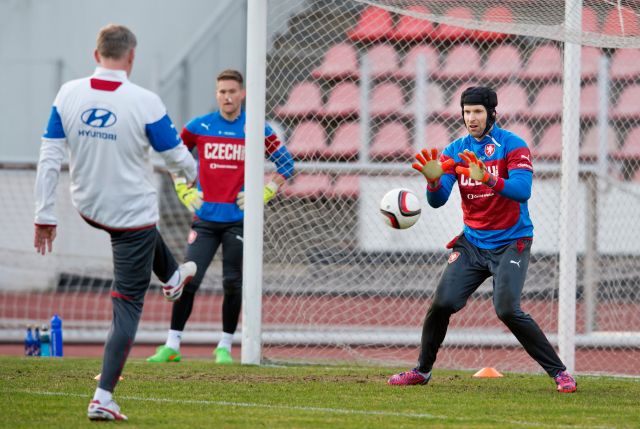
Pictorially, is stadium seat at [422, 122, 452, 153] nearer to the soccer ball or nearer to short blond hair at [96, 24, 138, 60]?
the soccer ball

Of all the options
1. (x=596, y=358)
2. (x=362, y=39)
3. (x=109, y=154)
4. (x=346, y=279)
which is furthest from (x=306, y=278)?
(x=109, y=154)

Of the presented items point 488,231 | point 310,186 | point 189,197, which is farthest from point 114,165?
point 310,186

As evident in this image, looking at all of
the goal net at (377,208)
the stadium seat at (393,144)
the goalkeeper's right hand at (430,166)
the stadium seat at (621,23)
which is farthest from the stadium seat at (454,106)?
the goalkeeper's right hand at (430,166)

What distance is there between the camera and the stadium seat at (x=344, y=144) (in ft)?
41.1

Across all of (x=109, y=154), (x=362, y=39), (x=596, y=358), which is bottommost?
(x=596, y=358)

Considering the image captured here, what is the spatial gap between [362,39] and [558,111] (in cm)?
265

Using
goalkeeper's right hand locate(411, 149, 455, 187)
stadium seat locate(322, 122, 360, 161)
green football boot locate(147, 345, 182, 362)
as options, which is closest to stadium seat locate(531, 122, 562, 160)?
stadium seat locate(322, 122, 360, 161)

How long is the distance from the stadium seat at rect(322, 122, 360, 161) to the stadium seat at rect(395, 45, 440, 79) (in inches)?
40.2

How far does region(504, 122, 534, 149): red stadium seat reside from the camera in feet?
43.4

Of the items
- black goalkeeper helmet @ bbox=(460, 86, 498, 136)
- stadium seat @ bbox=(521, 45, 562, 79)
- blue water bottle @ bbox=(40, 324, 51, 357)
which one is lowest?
blue water bottle @ bbox=(40, 324, 51, 357)

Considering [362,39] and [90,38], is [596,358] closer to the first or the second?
[362,39]

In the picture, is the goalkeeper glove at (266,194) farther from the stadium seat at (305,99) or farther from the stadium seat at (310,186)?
the stadium seat at (305,99)

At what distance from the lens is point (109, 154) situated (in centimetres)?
507

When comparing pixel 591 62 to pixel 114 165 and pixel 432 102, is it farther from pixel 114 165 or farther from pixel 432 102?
pixel 114 165
